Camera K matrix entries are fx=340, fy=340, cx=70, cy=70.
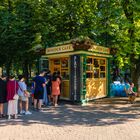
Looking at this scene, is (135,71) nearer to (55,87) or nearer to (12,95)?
(55,87)

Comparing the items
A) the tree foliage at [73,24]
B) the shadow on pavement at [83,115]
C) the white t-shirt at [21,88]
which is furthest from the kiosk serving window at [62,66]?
the white t-shirt at [21,88]

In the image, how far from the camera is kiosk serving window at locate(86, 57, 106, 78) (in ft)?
62.3

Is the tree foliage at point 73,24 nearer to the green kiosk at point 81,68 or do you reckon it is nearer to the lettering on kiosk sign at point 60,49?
the green kiosk at point 81,68

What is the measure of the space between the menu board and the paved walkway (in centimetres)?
182

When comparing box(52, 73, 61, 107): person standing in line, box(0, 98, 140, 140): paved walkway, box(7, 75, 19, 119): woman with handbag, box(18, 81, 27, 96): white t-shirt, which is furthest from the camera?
box(52, 73, 61, 107): person standing in line

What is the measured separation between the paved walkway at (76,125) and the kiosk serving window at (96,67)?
362 centimetres

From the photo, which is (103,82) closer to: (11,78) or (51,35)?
(51,35)

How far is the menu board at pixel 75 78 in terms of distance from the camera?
57.8ft

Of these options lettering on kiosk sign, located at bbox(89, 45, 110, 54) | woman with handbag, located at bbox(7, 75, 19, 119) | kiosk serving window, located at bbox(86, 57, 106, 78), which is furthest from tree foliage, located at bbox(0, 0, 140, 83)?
woman with handbag, located at bbox(7, 75, 19, 119)

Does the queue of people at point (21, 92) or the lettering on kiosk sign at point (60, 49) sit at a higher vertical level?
the lettering on kiosk sign at point (60, 49)

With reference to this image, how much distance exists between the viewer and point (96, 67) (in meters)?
19.8

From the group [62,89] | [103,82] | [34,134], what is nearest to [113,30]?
[103,82]

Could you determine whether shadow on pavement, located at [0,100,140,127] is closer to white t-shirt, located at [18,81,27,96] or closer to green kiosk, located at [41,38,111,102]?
white t-shirt, located at [18,81,27,96]

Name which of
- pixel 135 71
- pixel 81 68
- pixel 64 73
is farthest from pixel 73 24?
pixel 81 68
